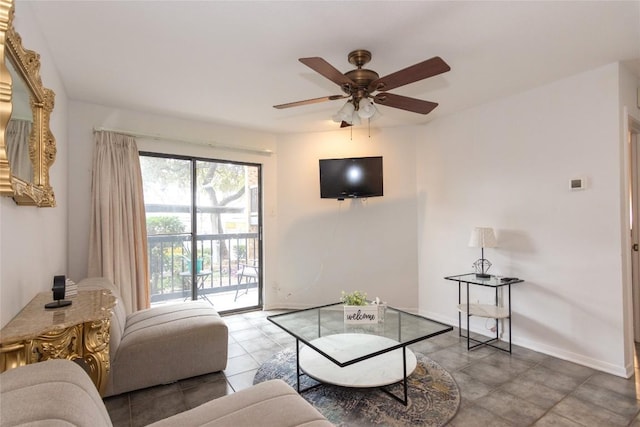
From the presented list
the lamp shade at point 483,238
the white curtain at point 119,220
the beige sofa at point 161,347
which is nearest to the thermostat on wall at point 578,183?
the lamp shade at point 483,238

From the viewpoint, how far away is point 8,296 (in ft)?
4.63

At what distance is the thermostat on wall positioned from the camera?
2595mm

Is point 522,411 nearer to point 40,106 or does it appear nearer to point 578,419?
point 578,419

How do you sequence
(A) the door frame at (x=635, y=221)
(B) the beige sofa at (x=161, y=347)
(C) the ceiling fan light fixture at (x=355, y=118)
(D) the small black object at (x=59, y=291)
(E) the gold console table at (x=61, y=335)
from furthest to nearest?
(A) the door frame at (x=635, y=221), (C) the ceiling fan light fixture at (x=355, y=118), (B) the beige sofa at (x=161, y=347), (D) the small black object at (x=59, y=291), (E) the gold console table at (x=61, y=335)

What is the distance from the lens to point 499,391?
86.4 inches

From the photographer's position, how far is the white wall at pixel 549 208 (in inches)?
97.6

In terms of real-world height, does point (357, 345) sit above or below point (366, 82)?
below

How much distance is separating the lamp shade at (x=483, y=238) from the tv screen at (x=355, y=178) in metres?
1.25

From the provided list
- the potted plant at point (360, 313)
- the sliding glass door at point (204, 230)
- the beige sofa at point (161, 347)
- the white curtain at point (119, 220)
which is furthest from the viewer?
the sliding glass door at point (204, 230)

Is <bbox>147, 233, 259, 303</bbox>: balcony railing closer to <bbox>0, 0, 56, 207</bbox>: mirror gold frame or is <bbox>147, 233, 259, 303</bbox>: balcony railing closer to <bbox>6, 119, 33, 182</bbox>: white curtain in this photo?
<bbox>0, 0, 56, 207</bbox>: mirror gold frame

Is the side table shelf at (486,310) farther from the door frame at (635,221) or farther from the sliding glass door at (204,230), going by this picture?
the sliding glass door at (204,230)

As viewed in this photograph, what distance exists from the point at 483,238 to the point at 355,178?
1.63 metres

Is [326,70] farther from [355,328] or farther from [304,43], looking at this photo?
[355,328]

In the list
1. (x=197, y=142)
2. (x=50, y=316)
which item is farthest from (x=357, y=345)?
(x=197, y=142)
